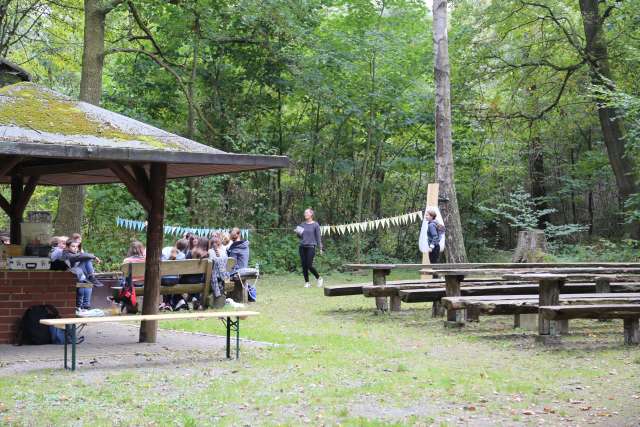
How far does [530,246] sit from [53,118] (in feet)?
49.0

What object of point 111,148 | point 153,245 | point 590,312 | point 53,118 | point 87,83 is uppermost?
point 87,83

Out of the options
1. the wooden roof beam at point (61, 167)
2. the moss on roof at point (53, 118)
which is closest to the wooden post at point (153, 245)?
the moss on roof at point (53, 118)

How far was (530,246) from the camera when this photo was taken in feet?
73.5

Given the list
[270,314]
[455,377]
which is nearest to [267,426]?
[455,377]

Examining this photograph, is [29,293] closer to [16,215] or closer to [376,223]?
[16,215]

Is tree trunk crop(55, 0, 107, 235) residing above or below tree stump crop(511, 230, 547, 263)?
above

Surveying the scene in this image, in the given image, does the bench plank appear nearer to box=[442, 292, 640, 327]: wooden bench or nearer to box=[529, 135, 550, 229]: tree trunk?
box=[442, 292, 640, 327]: wooden bench

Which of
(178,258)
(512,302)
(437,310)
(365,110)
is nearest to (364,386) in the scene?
(512,302)

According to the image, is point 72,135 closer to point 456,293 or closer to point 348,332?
point 348,332

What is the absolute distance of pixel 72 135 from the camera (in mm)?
9711

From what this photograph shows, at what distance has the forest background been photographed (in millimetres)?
24391

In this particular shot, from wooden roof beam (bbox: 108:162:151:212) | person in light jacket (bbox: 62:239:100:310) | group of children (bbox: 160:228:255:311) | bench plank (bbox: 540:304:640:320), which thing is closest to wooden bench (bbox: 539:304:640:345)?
bench plank (bbox: 540:304:640:320)

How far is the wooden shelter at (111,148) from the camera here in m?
9.23

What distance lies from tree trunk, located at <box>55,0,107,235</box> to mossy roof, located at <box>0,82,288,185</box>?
7912 millimetres
